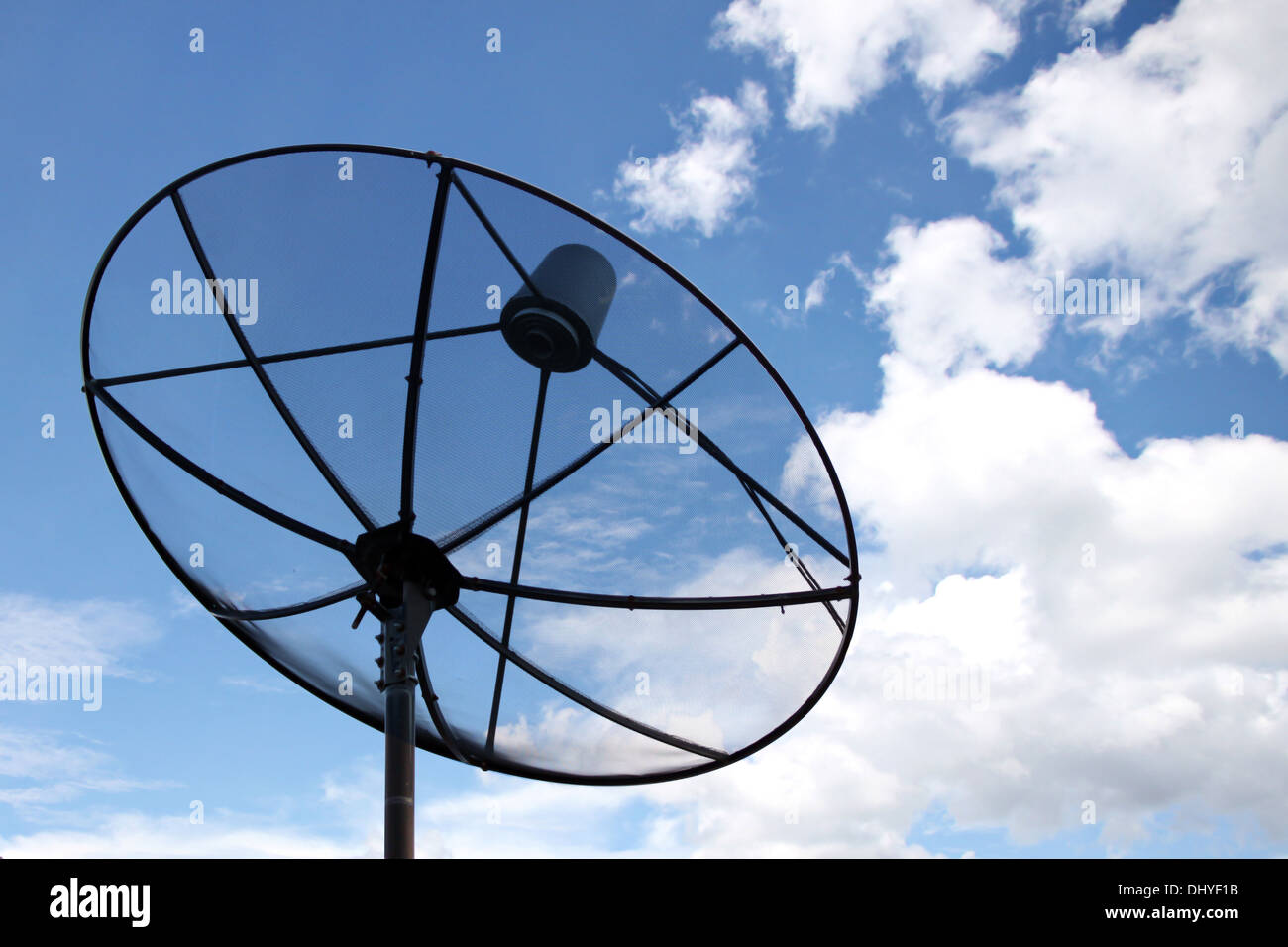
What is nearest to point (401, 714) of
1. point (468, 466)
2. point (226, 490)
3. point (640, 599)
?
point (468, 466)

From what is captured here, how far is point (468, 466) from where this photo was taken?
8.15 metres

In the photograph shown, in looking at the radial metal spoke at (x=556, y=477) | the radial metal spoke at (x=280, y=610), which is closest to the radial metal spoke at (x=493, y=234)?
the radial metal spoke at (x=556, y=477)

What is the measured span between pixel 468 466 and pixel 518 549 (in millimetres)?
1037

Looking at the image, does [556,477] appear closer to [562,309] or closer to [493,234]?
[562,309]

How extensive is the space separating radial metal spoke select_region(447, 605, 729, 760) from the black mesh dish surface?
0.07ft

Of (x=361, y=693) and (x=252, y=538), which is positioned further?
(x=361, y=693)

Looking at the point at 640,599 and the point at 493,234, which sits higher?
the point at 493,234

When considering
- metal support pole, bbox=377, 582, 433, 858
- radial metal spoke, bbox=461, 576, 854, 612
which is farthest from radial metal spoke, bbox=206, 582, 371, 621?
radial metal spoke, bbox=461, 576, 854, 612

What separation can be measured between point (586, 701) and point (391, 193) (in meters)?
5.00

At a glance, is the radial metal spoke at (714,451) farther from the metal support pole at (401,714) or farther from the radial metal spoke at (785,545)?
the metal support pole at (401,714)

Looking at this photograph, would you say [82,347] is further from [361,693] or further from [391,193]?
[361,693]

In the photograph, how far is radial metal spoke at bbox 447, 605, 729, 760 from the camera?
9070mm

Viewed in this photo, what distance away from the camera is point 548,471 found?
862cm
